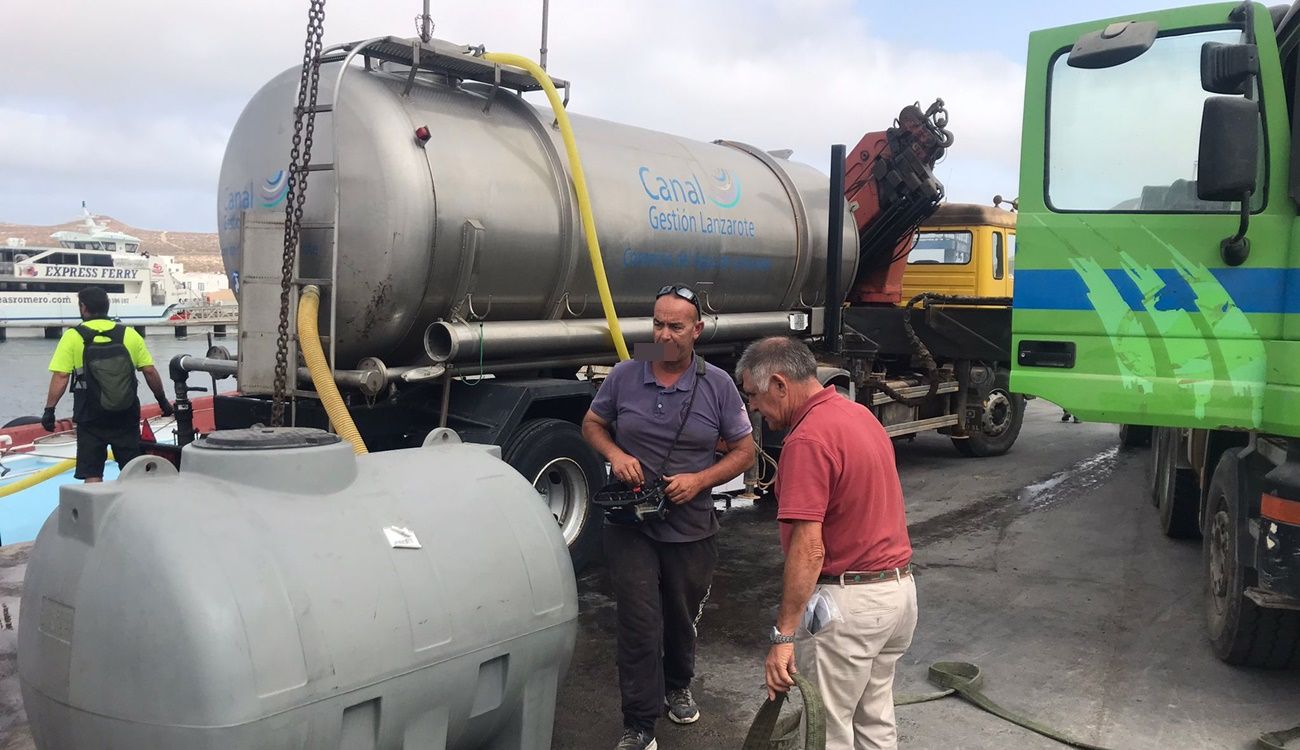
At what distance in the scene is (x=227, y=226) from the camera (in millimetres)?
6051

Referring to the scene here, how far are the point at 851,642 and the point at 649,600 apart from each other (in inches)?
39.8

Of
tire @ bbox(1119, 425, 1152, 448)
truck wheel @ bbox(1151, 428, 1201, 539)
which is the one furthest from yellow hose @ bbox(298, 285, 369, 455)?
tire @ bbox(1119, 425, 1152, 448)

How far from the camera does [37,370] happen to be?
4044 cm

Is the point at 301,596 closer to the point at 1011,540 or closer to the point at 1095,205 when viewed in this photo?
the point at 1095,205

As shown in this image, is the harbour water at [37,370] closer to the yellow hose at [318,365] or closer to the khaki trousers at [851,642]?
the yellow hose at [318,365]

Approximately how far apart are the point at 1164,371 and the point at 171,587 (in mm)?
4168

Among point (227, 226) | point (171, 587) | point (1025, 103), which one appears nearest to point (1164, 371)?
point (1025, 103)

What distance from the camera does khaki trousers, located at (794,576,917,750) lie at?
2.98 m

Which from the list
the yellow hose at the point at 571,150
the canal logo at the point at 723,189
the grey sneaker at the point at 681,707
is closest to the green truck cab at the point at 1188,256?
the grey sneaker at the point at 681,707

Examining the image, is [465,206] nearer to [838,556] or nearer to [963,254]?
[838,556]

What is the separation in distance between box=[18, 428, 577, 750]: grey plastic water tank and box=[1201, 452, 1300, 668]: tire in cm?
340

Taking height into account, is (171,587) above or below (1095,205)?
below

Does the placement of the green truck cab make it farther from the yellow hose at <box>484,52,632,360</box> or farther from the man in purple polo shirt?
the yellow hose at <box>484,52,632,360</box>

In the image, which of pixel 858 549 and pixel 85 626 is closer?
pixel 85 626
